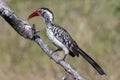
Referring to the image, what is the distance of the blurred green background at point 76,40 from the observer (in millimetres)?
6352

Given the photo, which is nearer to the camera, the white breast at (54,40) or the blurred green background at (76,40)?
the white breast at (54,40)

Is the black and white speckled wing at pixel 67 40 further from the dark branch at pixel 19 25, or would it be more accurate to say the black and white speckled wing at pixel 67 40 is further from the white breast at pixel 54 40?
the dark branch at pixel 19 25

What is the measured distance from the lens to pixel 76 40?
291 inches

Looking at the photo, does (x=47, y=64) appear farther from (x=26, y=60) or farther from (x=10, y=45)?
(x=10, y=45)

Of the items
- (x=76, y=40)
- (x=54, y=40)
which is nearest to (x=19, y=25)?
(x=54, y=40)

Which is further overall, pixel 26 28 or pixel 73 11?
→ pixel 73 11

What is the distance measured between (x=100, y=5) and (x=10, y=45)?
1.99 metres

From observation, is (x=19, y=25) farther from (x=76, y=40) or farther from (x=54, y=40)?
(x=76, y=40)

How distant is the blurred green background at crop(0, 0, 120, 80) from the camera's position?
6.35 metres

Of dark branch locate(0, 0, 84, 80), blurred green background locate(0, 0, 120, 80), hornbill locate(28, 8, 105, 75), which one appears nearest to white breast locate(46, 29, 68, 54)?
hornbill locate(28, 8, 105, 75)

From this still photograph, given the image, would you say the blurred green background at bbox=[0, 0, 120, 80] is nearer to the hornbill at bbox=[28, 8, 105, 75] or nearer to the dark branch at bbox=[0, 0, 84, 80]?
the hornbill at bbox=[28, 8, 105, 75]

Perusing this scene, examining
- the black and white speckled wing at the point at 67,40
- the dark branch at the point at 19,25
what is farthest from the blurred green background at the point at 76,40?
the dark branch at the point at 19,25

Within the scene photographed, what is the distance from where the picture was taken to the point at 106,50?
722 cm

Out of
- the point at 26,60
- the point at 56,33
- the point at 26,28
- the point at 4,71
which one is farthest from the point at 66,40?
the point at 26,60
